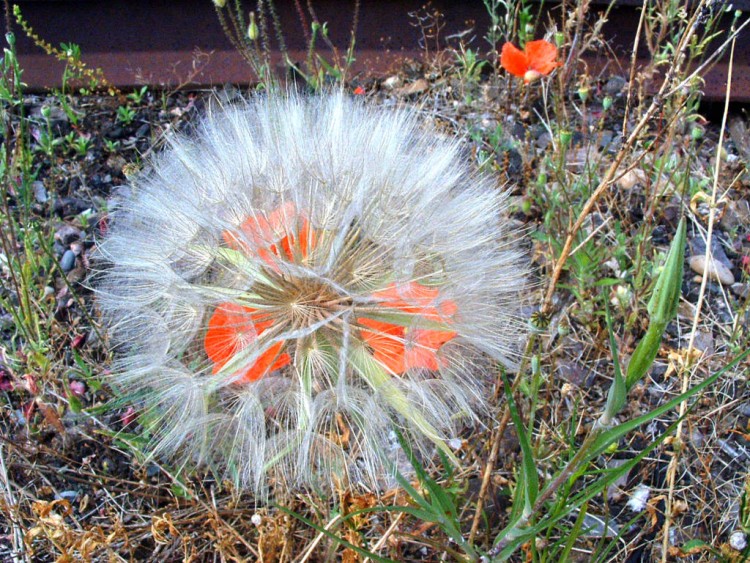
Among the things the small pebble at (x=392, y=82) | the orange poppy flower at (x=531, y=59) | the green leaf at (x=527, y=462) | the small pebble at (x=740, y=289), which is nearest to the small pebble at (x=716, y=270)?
the small pebble at (x=740, y=289)

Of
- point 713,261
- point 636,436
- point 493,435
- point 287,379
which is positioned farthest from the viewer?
point 713,261

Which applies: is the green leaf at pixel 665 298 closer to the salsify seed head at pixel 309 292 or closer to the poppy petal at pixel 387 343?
Answer: the salsify seed head at pixel 309 292

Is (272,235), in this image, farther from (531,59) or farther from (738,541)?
(738,541)

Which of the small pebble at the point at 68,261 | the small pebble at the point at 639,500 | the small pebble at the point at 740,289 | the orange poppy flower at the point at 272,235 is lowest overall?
the small pebble at the point at 639,500

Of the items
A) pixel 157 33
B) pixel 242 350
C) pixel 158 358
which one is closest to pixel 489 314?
pixel 242 350

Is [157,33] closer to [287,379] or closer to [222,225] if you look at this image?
[222,225]

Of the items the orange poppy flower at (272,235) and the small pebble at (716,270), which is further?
the small pebble at (716,270)
